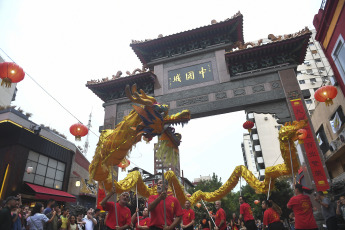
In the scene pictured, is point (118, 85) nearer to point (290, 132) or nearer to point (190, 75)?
point (190, 75)

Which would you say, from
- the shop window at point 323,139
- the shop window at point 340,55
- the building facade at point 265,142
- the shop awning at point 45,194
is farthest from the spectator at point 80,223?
the building facade at point 265,142

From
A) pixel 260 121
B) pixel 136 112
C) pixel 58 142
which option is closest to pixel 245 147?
pixel 260 121

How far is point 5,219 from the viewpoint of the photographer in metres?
3.96

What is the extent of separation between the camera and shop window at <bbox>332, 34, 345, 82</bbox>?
828 cm

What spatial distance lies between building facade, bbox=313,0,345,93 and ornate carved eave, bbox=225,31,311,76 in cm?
81

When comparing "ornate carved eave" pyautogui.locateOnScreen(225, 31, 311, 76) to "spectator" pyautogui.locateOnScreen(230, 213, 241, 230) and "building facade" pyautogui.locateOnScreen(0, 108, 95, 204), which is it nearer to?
"spectator" pyautogui.locateOnScreen(230, 213, 241, 230)

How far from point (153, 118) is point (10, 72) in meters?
3.92

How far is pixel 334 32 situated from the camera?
8617 millimetres

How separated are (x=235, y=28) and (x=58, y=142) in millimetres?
12385

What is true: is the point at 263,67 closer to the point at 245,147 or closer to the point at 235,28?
the point at 235,28

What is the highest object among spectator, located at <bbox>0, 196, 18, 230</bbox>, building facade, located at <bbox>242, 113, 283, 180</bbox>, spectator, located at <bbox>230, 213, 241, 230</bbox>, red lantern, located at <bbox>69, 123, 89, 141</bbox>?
building facade, located at <bbox>242, 113, 283, 180</bbox>

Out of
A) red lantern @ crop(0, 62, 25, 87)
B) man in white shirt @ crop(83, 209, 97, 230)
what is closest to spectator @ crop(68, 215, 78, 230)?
man in white shirt @ crop(83, 209, 97, 230)

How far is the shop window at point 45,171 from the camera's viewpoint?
12301 millimetres

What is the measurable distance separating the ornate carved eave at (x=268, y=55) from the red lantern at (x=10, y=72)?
7.57 meters
